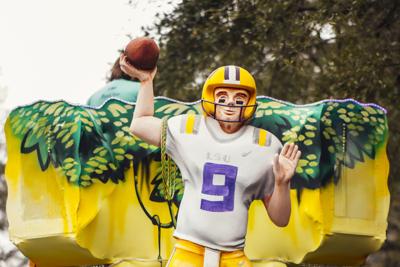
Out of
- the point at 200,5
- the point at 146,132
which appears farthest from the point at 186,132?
the point at 200,5

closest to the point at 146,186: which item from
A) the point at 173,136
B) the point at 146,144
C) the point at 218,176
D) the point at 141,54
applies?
the point at 146,144

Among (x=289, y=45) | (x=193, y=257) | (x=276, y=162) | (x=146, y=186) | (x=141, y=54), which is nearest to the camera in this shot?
(x=276, y=162)

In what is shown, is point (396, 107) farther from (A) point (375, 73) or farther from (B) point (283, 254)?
(B) point (283, 254)

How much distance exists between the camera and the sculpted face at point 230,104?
5770mm

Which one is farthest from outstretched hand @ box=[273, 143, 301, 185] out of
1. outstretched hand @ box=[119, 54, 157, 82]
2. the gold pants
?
outstretched hand @ box=[119, 54, 157, 82]

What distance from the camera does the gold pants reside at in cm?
567

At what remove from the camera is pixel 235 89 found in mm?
5785

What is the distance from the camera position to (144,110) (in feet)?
19.1

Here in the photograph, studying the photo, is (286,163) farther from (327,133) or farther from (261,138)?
(327,133)

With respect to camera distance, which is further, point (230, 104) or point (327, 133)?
point (327, 133)

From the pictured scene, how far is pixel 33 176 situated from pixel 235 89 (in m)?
1.34

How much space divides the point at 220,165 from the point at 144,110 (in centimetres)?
49

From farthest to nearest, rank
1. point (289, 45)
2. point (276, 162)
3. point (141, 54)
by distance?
point (289, 45) < point (141, 54) < point (276, 162)

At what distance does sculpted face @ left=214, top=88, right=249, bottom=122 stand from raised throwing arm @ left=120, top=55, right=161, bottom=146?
322 mm
